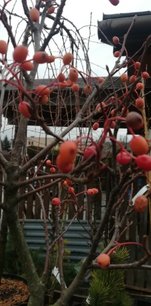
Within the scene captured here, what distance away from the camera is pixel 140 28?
3865 millimetres

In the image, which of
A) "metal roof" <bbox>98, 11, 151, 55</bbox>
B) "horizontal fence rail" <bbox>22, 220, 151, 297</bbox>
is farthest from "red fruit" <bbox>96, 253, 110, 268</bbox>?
"metal roof" <bbox>98, 11, 151, 55</bbox>

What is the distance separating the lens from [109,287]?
8.72 feet

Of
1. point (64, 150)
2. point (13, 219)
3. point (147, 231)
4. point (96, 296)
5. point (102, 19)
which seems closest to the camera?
point (64, 150)

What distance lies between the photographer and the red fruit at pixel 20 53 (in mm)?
805

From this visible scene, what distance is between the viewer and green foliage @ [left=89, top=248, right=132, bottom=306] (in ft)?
8.39

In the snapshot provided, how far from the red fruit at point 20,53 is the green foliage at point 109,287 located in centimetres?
200

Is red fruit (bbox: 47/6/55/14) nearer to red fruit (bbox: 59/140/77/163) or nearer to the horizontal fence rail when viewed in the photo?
red fruit (bbox: 59/140/77/163)

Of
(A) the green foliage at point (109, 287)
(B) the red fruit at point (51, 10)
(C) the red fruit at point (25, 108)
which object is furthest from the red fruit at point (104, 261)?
(A) the green foliage at point (109, 287)

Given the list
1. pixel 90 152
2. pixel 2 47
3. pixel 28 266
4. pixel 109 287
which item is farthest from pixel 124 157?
pixel 109 287

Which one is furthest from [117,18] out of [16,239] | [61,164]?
→ [61,164]

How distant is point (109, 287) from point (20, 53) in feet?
7.00

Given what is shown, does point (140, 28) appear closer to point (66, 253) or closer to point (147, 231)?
point (147, 231)

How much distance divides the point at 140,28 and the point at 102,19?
38cm

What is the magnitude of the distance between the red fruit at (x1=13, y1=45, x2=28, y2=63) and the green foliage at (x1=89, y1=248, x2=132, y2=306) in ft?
6.57
